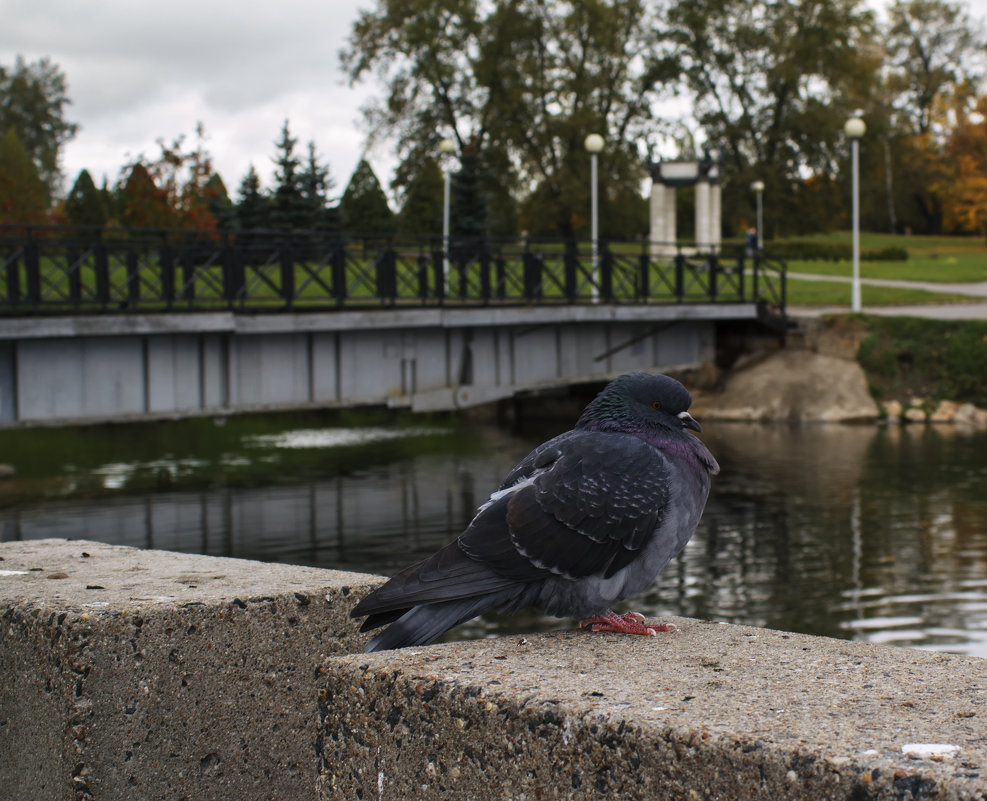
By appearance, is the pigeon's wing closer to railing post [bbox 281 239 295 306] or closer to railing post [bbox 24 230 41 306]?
railing post [bbox 24 230 41 306]

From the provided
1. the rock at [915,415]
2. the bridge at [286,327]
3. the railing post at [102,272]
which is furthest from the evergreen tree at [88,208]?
the railing post at [102,272]

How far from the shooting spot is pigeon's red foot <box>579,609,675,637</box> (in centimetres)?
320

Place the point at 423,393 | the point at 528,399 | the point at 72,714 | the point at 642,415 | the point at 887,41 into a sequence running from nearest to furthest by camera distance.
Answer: the point at 72,714 < the point at 642,415 < the point at 423,393 < the point at 528,399 < the point at 887,41

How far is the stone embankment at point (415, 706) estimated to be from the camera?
214 cm

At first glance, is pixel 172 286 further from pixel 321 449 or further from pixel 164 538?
pixel 321 449

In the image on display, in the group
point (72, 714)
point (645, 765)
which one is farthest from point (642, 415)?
point (72, 714)

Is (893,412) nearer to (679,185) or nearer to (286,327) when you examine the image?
(286,327)

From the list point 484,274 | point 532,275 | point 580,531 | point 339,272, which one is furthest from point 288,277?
point 580,531

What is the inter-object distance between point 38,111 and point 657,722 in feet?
295

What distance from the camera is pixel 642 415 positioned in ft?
11.0

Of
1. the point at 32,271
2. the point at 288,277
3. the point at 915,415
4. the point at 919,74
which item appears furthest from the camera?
the point at 919,74

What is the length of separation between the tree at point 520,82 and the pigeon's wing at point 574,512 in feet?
167

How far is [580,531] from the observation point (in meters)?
3.08

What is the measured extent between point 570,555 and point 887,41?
88802 mm
